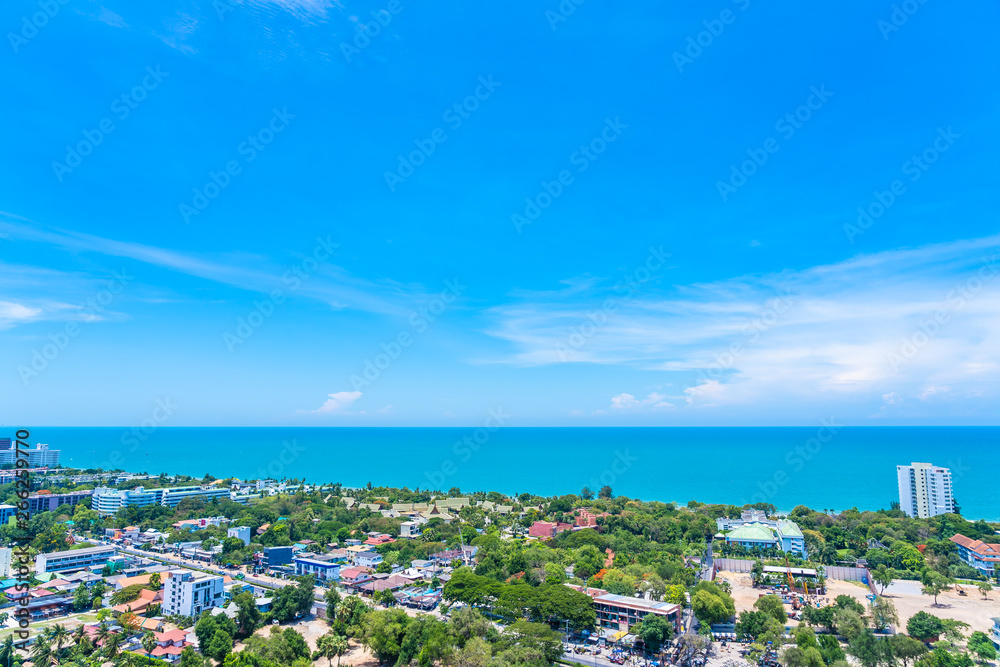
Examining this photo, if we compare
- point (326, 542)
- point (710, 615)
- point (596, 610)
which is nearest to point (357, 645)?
point (596, 610)

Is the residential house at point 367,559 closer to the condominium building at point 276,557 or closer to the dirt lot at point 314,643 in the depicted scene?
the condominium building at point 276,557

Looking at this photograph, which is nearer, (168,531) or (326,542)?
(326,542)

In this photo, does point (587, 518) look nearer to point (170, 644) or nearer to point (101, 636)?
point (170, 644)

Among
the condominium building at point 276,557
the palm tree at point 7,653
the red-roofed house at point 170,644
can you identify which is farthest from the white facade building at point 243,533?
the palm tree at point 7,653

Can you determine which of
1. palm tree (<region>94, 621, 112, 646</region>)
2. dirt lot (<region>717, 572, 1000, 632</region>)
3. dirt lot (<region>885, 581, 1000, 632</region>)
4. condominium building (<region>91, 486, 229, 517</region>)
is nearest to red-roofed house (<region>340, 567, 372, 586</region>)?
palm tree (<region>94, 621, 112, 646</region>)

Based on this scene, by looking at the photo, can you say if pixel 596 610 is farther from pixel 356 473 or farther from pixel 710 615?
pixel 356 473
